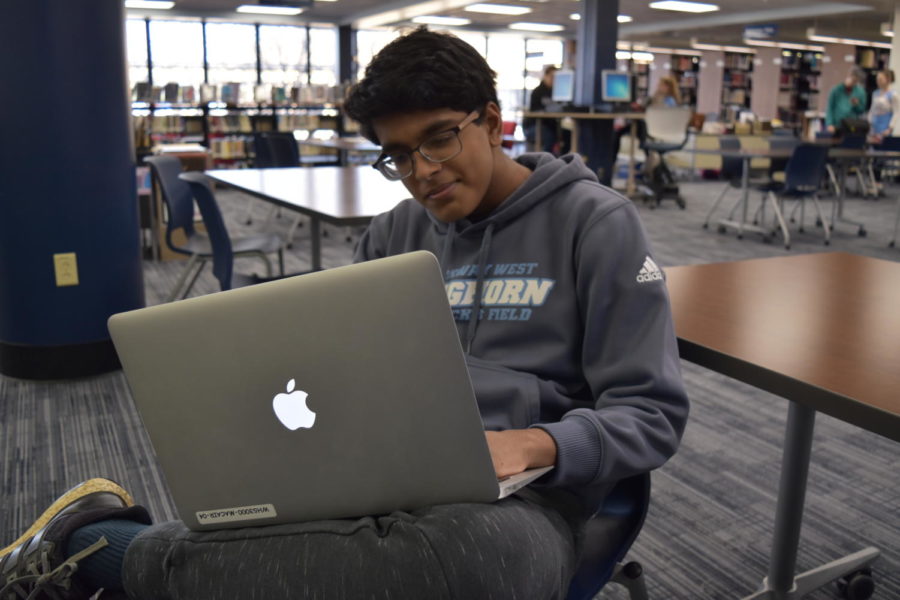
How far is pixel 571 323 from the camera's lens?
1.08 m

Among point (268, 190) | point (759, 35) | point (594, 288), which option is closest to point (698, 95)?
point (759, 35)

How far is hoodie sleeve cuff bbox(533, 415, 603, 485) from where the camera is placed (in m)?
0.90

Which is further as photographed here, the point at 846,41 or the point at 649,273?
the point at 846,41

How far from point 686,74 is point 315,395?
1684 centimetres

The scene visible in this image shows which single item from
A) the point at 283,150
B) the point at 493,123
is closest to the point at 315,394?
the point at 493,123

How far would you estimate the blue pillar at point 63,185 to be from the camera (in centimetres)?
272

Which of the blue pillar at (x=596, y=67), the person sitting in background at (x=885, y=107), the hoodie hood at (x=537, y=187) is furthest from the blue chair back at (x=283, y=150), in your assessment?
the person sitting in background at (x=885, y=107)

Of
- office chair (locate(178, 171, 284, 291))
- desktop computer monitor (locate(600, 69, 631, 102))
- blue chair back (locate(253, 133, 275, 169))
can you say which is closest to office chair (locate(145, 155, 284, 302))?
office chair (locate(178, 171, 284, 291))

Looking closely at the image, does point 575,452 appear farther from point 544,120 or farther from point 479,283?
point 544,120

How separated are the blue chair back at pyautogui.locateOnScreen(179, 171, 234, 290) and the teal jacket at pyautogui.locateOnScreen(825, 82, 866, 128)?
28.4 feet

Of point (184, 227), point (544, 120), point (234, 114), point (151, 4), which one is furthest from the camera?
point (151, 4)

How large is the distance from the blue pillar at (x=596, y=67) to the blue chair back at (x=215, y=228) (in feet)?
20.3

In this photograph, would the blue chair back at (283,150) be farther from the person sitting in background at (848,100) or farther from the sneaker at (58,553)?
the person sitting in background at (848,100)

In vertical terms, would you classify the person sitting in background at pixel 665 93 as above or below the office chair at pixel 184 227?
above
